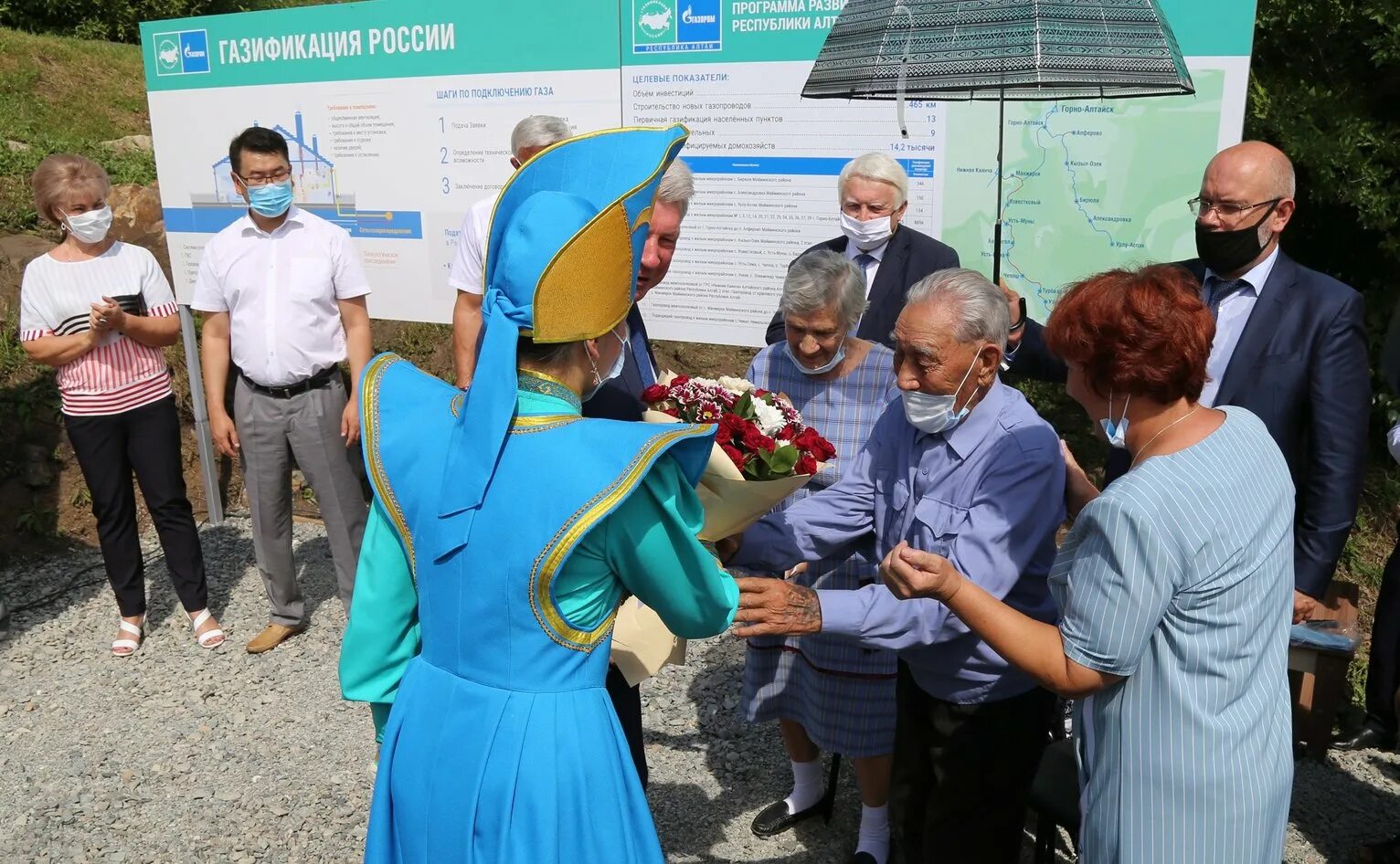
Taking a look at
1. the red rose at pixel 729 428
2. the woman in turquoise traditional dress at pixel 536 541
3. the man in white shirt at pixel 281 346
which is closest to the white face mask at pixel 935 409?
the red rose at pixel 729 428

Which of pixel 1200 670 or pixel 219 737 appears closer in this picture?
pixel 1200 670

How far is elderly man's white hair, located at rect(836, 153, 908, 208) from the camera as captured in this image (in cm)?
440

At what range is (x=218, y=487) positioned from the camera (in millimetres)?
7332

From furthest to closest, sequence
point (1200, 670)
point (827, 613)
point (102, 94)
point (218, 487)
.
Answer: point (102, 94)
point (218, 487)
point (827, 613)
point (1200, 670)

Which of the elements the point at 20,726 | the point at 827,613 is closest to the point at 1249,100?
the point at 827,613

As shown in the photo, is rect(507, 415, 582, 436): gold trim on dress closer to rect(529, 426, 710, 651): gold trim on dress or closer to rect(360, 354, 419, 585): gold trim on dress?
rect(529, 426, 710, 651): gold trim on dress

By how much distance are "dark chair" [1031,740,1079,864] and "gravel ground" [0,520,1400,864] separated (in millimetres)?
897

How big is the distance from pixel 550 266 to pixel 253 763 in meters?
3.50

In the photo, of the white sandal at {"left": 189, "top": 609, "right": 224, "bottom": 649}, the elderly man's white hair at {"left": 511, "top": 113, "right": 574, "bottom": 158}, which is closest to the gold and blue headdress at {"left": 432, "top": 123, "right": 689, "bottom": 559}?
the elderly man's white hair at {"left": 511, "top": 113, "right": 574, "bottom": 158}

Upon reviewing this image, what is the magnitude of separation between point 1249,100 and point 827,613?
4506mm

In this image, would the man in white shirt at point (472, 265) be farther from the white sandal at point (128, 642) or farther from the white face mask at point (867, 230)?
the white sandal at point (128, 642)

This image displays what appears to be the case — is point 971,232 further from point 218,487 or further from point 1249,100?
point 218,487

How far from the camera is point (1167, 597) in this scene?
197 centimetres

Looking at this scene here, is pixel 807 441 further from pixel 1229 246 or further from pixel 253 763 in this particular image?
pixel 253 763
